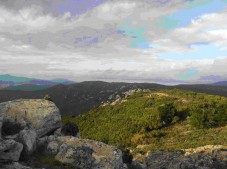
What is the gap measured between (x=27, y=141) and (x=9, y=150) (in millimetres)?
2456

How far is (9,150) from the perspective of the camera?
882 inches

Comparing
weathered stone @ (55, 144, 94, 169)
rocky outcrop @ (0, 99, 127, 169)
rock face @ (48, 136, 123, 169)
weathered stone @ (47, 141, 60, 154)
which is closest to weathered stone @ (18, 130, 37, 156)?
rocky outcrop @ (0, 99, 127, 169)

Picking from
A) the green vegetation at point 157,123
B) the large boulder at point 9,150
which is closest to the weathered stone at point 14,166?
the large boulder at point 9,150

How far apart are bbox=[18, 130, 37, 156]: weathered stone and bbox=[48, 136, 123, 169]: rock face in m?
1.53

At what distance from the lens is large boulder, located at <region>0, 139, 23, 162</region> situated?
21922 mm

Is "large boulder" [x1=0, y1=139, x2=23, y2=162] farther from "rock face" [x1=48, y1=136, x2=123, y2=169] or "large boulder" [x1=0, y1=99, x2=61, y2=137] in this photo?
"large boulder" [x1=0, y1=99, x2=61, y2=137]

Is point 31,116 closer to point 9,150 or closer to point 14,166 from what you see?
point 9,150

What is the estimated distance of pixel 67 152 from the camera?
969 inches

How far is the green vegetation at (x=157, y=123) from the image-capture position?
70.8 m

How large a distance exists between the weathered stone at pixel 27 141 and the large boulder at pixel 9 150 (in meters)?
1.06

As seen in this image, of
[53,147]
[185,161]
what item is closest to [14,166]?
[53,147]

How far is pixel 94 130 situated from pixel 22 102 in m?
66.0

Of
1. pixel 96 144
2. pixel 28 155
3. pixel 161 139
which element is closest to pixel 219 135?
pixel 161 139

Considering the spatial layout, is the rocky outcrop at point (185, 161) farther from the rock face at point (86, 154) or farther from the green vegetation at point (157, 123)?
the rock face at point (86, 154)
